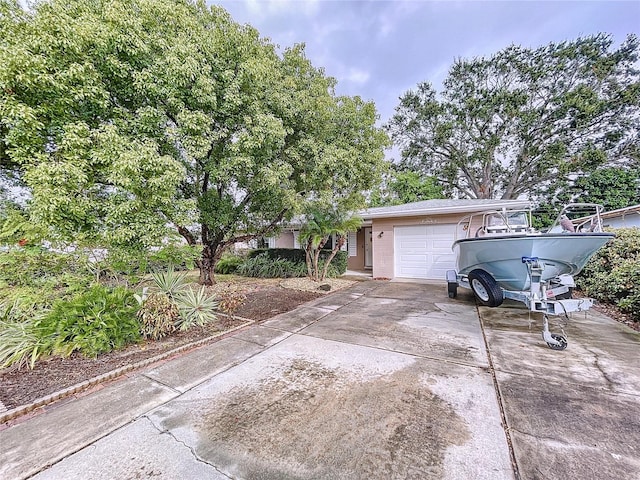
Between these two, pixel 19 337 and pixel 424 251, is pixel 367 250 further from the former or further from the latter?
pixel 19 337

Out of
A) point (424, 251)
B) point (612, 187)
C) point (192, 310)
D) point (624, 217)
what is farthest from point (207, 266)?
point (612, 187)

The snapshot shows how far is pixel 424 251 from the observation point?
918 cm

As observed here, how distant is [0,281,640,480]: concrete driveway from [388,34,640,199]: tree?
55.1 feet

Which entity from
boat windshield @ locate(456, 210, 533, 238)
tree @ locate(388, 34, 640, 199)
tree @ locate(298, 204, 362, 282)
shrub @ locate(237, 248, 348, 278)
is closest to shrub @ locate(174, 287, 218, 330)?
tree @ locate(298, 204, 362, 282)

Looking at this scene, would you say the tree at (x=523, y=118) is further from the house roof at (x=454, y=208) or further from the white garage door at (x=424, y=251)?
the white garage door at (x=424, y=251)

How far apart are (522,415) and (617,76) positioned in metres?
21.8

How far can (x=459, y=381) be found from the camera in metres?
2.65

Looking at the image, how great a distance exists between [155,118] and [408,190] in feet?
54.8

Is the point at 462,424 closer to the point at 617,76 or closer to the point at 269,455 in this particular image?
the point at 269,455

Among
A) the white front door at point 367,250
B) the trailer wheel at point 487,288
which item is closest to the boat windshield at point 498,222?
the trailer wheel at point 487,288

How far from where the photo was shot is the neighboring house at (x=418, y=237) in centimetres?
862

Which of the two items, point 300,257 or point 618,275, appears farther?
point 300,257

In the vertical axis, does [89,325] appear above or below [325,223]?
below

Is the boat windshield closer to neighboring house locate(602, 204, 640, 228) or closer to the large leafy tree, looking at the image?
the large leafy tree
